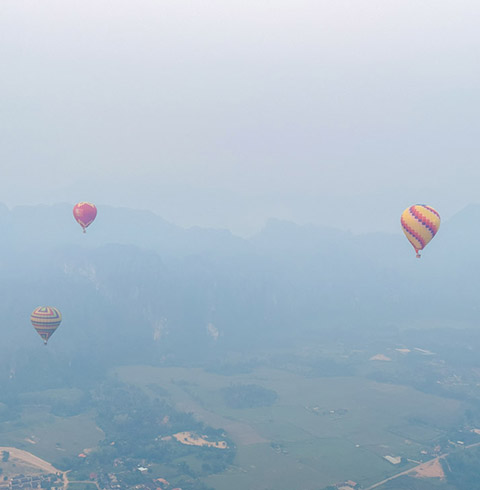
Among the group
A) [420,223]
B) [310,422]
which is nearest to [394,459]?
[310,422]

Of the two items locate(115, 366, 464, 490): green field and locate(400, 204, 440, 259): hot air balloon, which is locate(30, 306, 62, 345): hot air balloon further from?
locate(400, 204, 440, 259): hot air balloon

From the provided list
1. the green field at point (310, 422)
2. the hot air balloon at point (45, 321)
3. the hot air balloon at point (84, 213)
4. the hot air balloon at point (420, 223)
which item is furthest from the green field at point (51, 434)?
the hot air balloon at point (420, 223)

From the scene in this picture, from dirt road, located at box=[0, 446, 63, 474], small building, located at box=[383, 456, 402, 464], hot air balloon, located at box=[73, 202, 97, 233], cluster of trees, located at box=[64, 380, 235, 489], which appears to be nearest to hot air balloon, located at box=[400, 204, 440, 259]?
small building, located at box=[383, 456, 402, 464]

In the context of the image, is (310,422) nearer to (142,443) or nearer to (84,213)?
(142,443)

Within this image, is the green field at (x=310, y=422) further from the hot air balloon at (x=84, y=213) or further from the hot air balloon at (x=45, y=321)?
the hot air balloon at (x=84, y=213)

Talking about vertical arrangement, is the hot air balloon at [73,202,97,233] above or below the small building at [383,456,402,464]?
above

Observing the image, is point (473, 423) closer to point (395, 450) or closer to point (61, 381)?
point (395, 450)
